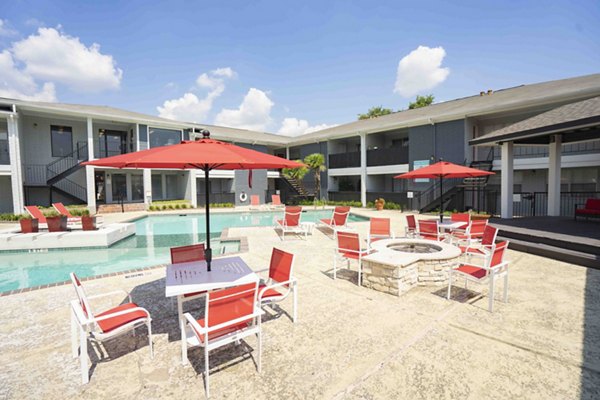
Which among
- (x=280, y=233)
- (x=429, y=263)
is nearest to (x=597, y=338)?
(x=429, y=263)

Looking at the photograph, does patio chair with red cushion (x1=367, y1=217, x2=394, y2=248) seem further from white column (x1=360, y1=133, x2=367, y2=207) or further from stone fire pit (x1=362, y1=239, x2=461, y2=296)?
white column (x1=360, y1=133, x2=367, y2=207)

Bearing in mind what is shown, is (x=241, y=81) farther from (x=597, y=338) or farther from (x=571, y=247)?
(x=597, y=338)

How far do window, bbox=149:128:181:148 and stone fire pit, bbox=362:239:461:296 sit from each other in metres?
20.8

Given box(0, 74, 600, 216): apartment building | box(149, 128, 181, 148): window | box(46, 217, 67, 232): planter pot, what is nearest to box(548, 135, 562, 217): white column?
box(0, 74, 600, 216): apartment building

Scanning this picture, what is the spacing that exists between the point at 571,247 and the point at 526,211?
11.0 metres

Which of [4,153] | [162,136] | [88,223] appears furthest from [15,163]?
[88,223]

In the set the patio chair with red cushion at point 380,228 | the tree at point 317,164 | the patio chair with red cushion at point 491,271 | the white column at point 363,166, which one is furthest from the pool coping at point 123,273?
the white column at point 363,166

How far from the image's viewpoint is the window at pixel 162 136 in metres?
→ 21.8

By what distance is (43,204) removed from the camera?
1938 centimetres

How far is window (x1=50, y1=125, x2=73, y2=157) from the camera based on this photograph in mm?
19781

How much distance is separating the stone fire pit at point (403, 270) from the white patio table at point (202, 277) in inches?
92.3

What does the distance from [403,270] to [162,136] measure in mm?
22157

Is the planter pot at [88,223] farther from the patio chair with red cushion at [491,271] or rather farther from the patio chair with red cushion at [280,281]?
the patio chair with red cushion at [491,271]

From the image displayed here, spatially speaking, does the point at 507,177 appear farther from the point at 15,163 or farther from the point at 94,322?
the point at 15,163
